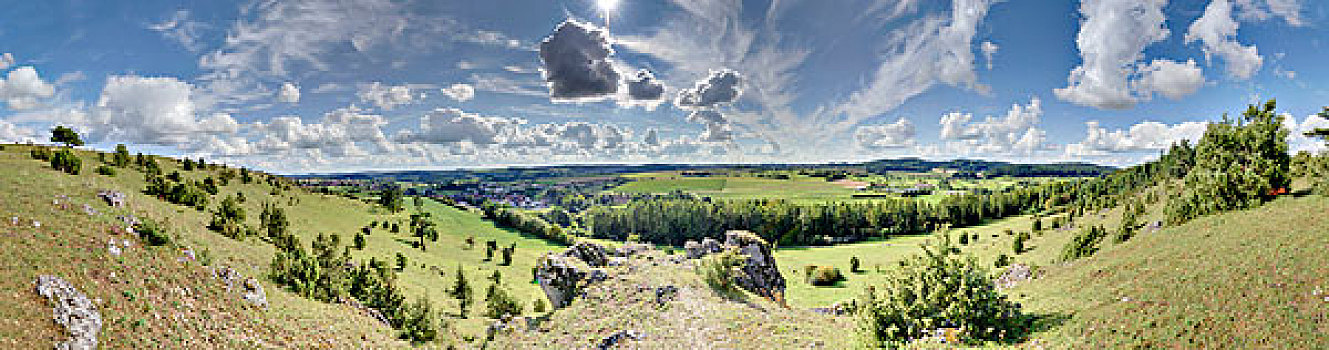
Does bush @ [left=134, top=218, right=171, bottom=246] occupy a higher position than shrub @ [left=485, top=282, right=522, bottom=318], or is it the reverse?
bush @ [left=134, top=218, right=171, bottom=246]

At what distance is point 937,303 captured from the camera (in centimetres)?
1644

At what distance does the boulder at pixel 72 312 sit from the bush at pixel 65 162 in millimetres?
36525

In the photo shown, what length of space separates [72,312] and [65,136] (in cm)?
4770

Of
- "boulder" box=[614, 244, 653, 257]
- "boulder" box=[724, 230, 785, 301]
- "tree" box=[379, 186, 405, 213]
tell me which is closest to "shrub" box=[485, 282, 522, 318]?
"boulder" box=[614, 244, 653, 257]

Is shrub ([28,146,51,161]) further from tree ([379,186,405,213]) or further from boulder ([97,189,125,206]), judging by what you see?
tree ([379,186,405,213])

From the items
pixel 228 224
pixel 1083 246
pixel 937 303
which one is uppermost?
pixel 937 303

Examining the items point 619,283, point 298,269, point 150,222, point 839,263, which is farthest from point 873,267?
point 150,222

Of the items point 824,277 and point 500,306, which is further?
point 824,277

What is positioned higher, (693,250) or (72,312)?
(72,312)

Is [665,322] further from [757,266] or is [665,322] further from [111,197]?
[111,197]

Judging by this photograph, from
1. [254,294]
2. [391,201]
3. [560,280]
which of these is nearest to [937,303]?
[560,280]

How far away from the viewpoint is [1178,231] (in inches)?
1158

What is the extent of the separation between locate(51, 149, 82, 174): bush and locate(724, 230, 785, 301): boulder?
61.8 meters

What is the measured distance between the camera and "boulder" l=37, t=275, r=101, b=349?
640 inches
